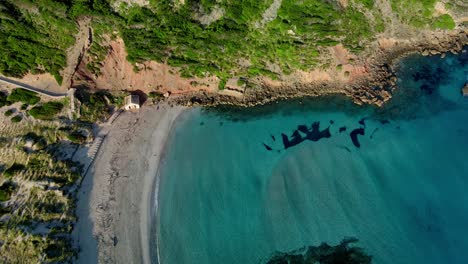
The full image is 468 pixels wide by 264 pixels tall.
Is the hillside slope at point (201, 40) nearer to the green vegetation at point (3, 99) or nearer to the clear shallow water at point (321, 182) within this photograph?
the green vegetation at point (3, 99)

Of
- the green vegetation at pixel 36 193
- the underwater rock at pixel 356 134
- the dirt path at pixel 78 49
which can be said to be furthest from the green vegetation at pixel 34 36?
the underwater rock at pixel 356 134

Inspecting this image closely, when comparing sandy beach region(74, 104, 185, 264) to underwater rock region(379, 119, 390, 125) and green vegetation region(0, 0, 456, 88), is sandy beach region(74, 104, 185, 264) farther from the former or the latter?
underwater rock region(379, 119, 390, 125)

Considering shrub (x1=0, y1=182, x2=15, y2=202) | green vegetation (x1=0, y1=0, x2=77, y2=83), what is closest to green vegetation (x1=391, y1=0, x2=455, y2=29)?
green vegetation (x1=0, y1=0, x2=77, y2=83)

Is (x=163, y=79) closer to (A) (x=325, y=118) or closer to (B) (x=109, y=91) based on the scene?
(B) (x=109, y=91)

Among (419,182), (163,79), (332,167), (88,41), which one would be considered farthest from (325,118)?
(88,41)

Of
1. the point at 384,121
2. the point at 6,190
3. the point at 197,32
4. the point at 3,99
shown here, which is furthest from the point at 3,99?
the point at 384,121

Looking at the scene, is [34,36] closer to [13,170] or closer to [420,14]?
[13,170]
